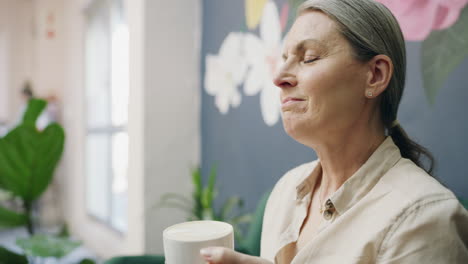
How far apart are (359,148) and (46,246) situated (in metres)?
1.93

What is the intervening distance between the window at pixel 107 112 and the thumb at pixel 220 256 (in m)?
2.93

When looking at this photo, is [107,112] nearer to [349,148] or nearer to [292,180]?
[292,180]

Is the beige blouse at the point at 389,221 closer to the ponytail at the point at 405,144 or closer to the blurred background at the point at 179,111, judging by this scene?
the ponytail at the point at 405,144

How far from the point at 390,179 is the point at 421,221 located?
126 mm

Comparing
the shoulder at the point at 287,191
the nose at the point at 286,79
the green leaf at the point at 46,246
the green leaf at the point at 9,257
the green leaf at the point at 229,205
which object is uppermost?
the nose at the point at 286,79

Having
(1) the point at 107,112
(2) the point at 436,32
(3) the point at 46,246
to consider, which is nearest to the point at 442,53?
(2) the point at 436,32

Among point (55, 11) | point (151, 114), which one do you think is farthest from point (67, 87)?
point (151, 114)

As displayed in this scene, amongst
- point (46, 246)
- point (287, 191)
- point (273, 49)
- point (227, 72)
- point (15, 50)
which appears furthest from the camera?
point (15, 50)

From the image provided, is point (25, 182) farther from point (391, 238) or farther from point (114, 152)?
point (391, 238)

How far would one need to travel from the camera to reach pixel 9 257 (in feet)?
6.88

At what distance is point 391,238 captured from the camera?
65 centimetres

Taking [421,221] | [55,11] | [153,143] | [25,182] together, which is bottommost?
[25,182]

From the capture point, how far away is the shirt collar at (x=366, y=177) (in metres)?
0.78

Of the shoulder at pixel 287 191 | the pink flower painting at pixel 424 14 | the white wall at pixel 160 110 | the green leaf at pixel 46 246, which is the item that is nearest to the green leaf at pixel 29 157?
the white wall at pixel 160 110
